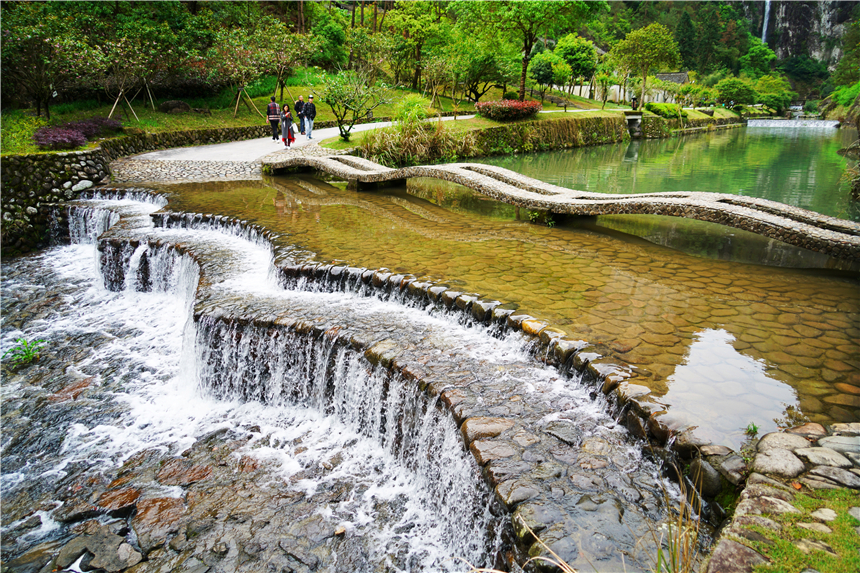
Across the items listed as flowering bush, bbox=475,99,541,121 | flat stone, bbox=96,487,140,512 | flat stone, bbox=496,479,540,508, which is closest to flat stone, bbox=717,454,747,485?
flat stone, bbox=496,479,540,508

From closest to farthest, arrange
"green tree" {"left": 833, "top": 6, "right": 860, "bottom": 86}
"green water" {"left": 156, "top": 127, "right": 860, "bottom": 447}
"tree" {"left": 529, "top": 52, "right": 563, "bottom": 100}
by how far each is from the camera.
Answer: "green water" {"left": 156, "top": 127, "right": 860, "bottom": 447} → "tree" {"left": 529, "top": 52, "right": 563, "bottom": 100} → "green tree" {"left": 833, "top": 6, "right": 860, "bottom": 86}

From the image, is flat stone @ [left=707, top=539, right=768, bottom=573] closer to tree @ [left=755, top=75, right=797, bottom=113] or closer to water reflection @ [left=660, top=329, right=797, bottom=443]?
water reflection @ [left=660, top=329, right=797, bottom=443]

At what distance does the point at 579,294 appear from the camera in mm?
6016

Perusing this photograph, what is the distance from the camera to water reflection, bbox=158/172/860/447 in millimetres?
4129

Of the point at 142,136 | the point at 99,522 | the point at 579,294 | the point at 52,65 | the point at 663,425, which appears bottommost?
the point at 99,522

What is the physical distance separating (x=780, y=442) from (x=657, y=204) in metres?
5.79

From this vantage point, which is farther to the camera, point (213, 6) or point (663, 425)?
point (213, 6)

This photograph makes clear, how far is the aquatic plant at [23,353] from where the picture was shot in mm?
6891

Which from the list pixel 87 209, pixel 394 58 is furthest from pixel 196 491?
pixel 394 58

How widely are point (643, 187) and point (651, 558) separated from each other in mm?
13212

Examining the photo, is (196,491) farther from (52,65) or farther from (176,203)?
(52,65)

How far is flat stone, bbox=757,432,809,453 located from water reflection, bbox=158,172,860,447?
0.61ft

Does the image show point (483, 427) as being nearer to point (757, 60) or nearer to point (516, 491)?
point (516, 491)

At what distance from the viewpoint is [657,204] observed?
831cm
